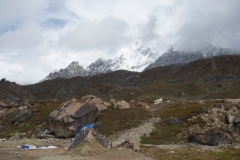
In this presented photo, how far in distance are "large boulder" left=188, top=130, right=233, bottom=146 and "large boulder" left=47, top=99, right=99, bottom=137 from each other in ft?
85.3

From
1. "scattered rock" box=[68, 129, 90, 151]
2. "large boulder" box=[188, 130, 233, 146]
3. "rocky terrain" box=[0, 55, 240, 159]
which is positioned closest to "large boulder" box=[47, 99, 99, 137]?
"rocky terrain" box=[0, 55, 240, 159]

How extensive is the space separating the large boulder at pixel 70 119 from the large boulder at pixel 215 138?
26.0m

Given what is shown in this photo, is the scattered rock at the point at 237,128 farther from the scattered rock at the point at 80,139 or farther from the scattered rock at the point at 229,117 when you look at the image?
the scattered rock at the point at 80,139

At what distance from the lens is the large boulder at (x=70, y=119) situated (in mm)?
55656

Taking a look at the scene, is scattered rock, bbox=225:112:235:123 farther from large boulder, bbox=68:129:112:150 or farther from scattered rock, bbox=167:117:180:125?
large boulder, bbox=68:129:112:150

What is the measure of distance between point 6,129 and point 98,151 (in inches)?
1651

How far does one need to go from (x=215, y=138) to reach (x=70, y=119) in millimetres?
30312

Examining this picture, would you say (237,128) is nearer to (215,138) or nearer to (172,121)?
(215,138)

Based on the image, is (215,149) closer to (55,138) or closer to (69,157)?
(69,157)

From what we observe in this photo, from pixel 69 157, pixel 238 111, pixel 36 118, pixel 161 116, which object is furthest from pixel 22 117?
pixel 238 111

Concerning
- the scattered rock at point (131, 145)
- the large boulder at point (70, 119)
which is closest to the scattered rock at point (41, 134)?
the large boulder at point (70, 119)

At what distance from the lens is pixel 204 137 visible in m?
43.0

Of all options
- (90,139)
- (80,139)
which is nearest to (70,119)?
(80,139)

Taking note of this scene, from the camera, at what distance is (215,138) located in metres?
41.7
